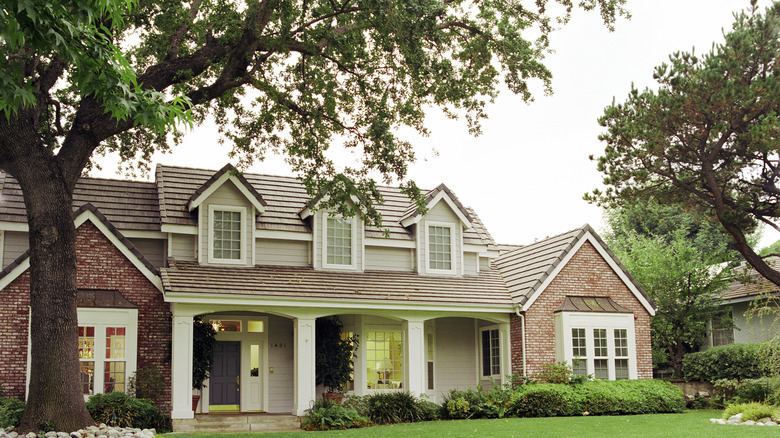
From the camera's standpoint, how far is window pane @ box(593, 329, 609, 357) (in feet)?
72.0

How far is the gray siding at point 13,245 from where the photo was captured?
19.1 meters

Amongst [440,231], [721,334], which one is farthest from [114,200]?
[721,334]

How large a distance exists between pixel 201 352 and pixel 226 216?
392 cm

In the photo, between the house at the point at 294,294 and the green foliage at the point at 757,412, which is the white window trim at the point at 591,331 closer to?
the house at the point at 294,294

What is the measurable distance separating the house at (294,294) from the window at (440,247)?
4 cm

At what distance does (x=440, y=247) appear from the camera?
23.6 m

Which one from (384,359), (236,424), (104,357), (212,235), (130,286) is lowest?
A: (236,424)

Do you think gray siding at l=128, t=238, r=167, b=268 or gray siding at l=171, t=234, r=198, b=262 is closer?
gray siding at l=128, t=238, r=167, b=268

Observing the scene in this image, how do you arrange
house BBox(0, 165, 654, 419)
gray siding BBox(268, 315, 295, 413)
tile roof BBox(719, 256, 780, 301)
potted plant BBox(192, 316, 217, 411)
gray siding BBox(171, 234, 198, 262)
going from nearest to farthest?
house BBox(0, 165, 654, 419)
potted plant BBox(192, 316, 217, 411)
gray siding BBox(171, 234, 198, 262)
gray siding BBox(268, 315, 295, 413)
tile roof BBox(719, 256, 780, 301)

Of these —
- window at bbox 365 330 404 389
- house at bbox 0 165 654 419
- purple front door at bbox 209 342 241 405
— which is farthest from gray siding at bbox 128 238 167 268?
window at bbox 365 330 404 389

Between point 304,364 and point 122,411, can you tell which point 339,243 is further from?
point 122,411

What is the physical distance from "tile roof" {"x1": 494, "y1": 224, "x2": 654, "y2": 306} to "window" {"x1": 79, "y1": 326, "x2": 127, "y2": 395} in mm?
10941

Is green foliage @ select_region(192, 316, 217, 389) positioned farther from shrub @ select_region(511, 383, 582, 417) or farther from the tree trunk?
shrub @ select_region(511, 383, 582, 417)

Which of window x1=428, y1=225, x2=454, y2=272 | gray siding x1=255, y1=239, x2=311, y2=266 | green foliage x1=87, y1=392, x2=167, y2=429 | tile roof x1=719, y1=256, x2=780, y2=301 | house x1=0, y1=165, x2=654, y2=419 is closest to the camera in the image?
green foliage x1=87, y1=392, x2=167, y2=429
